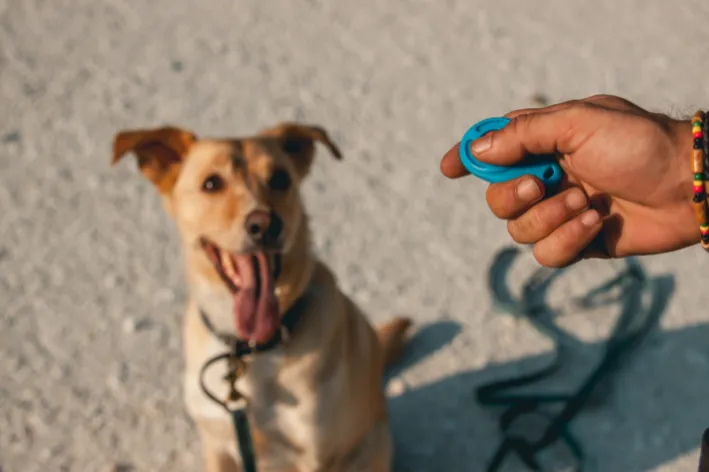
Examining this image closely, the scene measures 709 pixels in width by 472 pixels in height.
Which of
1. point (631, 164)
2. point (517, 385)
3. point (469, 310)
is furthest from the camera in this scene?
point (469, 310)

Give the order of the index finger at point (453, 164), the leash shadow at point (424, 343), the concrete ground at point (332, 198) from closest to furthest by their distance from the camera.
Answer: the index finger at point (453, 164)
the concrete ground at point (332, 198)
the leash shadow at point (424, 343)

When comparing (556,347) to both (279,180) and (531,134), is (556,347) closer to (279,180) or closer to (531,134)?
(279,180)

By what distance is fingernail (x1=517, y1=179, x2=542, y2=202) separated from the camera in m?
1.47

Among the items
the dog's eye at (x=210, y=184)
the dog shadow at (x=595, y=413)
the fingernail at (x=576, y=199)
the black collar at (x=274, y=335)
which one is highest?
the dog's eye at (x=210, y=184)

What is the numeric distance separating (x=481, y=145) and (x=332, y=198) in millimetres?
1928

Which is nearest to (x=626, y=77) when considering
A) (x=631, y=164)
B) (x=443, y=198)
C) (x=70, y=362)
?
(x=443, y=198)

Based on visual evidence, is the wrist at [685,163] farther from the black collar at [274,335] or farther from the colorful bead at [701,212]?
the black collar at [274,335]

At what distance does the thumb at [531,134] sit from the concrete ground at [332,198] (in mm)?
1515

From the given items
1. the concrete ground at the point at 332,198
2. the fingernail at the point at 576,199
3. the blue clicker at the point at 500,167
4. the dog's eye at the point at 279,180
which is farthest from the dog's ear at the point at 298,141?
the concrete ground at the point at 332,198

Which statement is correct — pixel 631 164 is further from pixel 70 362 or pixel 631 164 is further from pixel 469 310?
pixel 70 362

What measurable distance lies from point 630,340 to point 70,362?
2137 millimetres

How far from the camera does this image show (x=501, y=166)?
1473mm

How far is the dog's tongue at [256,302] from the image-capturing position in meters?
1.95

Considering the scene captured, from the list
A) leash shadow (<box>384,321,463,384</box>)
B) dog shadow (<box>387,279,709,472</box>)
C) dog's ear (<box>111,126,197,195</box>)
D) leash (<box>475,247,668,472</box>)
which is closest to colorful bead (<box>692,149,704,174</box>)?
dog's ear (<box>111,126,197,195</box>)
